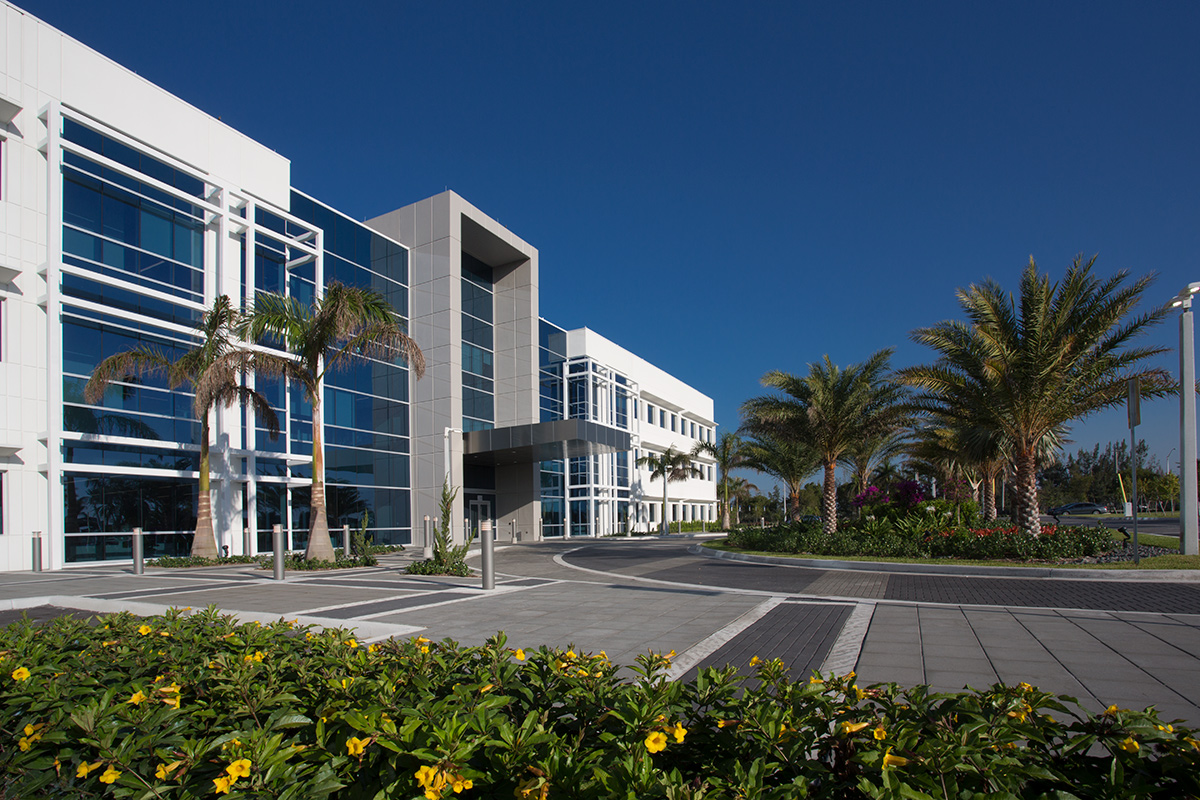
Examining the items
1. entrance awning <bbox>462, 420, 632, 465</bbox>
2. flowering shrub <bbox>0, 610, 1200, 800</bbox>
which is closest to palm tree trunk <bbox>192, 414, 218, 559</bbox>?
entrance awning <bbox>462, 420, 632, 465</bbox>

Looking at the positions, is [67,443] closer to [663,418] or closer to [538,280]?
[538,280]

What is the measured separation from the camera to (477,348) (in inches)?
1403

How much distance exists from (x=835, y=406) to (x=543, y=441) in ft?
40.8

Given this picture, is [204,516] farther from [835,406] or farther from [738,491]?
[738,491]

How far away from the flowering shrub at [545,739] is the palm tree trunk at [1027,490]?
17.4 m

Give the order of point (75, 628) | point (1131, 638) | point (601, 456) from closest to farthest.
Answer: point (75, 628), point (1131, 638), point (601, 456)

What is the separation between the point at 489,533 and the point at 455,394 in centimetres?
2012

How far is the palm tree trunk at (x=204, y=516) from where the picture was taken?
2023 centimetres

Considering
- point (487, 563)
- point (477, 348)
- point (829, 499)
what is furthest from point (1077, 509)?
point (487, 563)

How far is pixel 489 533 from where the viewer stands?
12.1 metres

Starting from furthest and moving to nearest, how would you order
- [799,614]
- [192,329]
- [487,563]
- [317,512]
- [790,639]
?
[192,329], [317,512], [487,563], [799,614], [790,639]

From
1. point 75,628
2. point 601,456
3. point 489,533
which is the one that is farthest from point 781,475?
point 75,628

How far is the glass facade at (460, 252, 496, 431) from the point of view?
34.5 meters

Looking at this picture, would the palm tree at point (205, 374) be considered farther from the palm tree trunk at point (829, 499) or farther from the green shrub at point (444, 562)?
the palm tree trunk at point (829, 499)
